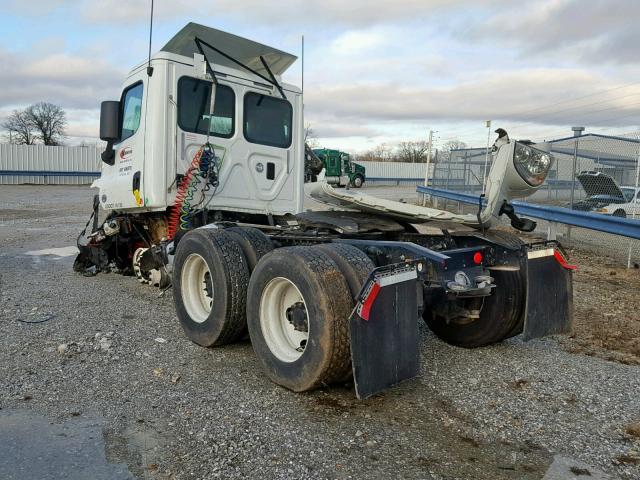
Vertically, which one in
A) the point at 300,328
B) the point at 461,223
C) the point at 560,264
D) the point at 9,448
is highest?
the point at 461,223

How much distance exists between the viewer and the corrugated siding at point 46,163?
121ft

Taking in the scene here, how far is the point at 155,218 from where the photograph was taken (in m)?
6.83

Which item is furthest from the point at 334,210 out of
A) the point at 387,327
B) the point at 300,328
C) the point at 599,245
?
the point at 599,245

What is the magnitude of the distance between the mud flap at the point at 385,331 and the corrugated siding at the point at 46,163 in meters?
37.2

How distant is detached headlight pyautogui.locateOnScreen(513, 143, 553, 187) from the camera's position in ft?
14.4

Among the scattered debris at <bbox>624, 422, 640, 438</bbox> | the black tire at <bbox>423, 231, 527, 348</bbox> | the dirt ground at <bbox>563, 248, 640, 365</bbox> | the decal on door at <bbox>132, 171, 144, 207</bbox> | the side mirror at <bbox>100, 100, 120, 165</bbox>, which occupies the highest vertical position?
the side mirror at <bbox>100, 100, 120, 165</bbox>

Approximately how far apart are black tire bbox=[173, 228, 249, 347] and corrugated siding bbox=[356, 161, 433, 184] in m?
45.4

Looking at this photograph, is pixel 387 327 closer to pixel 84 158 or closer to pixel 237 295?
A: pixel 237 295

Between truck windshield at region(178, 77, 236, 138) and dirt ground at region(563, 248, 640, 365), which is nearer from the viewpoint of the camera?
dirt ground at region(563, 248, 640, 365)

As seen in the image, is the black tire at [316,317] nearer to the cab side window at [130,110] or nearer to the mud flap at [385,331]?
the mud flap at [385,331]

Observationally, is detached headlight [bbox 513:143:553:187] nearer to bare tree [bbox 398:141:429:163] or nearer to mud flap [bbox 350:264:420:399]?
mud flap [bbox 350:264:420:399]

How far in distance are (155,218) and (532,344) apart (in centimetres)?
440

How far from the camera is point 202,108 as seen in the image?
6398 mm

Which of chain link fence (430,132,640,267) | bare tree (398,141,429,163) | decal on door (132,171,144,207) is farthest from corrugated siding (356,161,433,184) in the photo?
decal on door (132,171,144,207)
